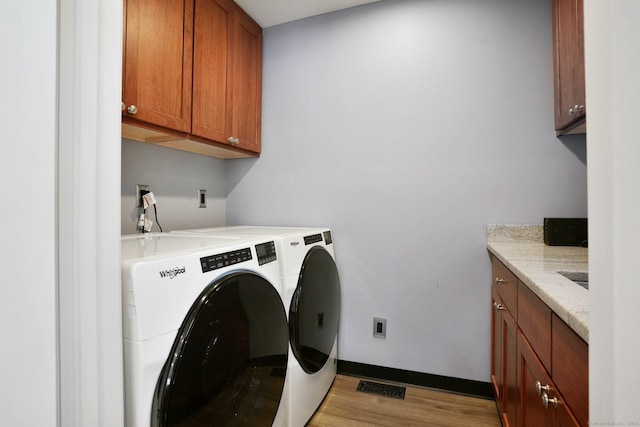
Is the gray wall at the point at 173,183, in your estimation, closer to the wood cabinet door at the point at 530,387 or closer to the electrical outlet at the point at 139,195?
the electrical outlet at the point at 139,195

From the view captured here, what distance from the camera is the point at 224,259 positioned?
3.37 ft

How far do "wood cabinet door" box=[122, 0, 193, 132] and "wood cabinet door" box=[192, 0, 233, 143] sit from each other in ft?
0.17

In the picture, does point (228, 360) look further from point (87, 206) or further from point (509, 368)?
point (509, 368)

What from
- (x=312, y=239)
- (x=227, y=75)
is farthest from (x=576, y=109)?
(x=227, y=75)

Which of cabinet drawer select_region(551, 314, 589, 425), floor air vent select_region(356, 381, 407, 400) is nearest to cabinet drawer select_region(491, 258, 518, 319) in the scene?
cabinet drawer select_region(551, 314, 589, 425)

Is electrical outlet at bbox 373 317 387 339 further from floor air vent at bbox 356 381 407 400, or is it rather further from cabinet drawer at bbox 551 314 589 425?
cabinet drawer at bbox 551 314 589 425

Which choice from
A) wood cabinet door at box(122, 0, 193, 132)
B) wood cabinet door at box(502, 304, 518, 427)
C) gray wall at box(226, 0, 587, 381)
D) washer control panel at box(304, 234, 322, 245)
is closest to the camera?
wood cabinet door at box(502, 304, 518, 427)

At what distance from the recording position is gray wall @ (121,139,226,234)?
1.68 metres

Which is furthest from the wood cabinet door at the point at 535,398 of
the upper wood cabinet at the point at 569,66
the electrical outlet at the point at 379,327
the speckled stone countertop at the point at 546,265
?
the upper wood cabinet at the point at 569,66

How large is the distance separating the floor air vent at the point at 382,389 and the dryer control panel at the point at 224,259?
4.28 ft

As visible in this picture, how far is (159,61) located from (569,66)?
6.28 ft

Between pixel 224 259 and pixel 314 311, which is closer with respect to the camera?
pixel 224 259

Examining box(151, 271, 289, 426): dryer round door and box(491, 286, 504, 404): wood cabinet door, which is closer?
box(151, 271, 289, 426): dryer round door

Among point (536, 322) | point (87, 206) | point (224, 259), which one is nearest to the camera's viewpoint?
point (87, 206)
